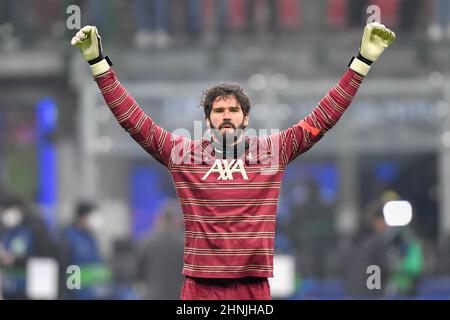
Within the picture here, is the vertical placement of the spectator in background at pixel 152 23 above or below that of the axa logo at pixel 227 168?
above

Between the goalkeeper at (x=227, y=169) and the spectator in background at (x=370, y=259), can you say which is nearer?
the goalkeeper at (x=227, y=169)

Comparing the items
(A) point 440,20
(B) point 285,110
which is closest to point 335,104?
(B) point 285,110

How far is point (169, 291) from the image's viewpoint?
530 inches

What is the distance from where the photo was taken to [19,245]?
1509 cm

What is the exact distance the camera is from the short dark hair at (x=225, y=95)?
16.9ft

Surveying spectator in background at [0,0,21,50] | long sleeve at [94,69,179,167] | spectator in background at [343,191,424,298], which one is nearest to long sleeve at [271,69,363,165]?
long sleeve at [94,69,179,167]

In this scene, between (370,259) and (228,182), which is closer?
(228,182)

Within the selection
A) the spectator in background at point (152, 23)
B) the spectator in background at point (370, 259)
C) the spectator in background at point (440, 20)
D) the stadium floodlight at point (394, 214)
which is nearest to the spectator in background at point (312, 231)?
the stadium floodlight at point (394, 214)

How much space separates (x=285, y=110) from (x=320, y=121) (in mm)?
13180

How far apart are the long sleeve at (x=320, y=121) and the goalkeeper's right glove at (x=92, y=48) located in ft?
2.41

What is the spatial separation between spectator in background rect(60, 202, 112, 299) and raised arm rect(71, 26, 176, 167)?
8757 millimetres

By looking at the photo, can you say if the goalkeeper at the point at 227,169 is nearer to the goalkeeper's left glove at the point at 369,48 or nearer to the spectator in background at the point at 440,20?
the goalkeeper's left glove at the point at 369,48

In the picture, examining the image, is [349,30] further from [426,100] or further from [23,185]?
[23,185]

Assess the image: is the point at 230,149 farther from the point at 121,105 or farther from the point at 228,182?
the point at 121,105
